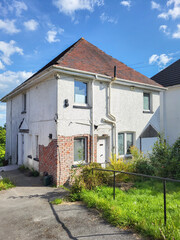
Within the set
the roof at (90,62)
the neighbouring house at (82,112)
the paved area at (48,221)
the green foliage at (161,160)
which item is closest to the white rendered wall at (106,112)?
the neighbouring house at (82,112)

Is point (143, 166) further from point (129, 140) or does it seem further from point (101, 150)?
point (129, 140)

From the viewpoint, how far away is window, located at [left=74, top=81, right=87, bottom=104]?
27.4 feet

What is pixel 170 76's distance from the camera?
13.4 m

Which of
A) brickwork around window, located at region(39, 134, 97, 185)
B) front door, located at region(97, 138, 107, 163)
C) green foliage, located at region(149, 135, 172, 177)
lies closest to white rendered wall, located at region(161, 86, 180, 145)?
green foliage, located at region(149, 135, 172, 177)

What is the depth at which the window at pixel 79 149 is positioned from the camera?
8109mm

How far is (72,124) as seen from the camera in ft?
26.1

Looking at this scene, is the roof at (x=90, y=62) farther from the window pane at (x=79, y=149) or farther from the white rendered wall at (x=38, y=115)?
the window pane at (x=79, y=149)

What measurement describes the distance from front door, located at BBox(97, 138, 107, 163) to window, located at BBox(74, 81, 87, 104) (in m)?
2.31

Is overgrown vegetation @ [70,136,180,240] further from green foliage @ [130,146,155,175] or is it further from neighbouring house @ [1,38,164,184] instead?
neighbouring house @ [1,38,164,184]

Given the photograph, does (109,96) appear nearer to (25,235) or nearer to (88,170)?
(88,170)

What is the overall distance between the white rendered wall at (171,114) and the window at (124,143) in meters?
3.55

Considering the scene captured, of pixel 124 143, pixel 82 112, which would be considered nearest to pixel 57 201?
pixel 82 112

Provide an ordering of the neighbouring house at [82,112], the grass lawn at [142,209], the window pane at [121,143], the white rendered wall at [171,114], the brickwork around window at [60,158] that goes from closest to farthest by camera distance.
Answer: the grass lawn at [142,209], the brickwork around window at [60,158], the neighbouring house at [82,112], the window pane at [121,143], the white rendered wall at [171,114]

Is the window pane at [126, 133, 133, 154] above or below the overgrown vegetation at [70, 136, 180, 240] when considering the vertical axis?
above
